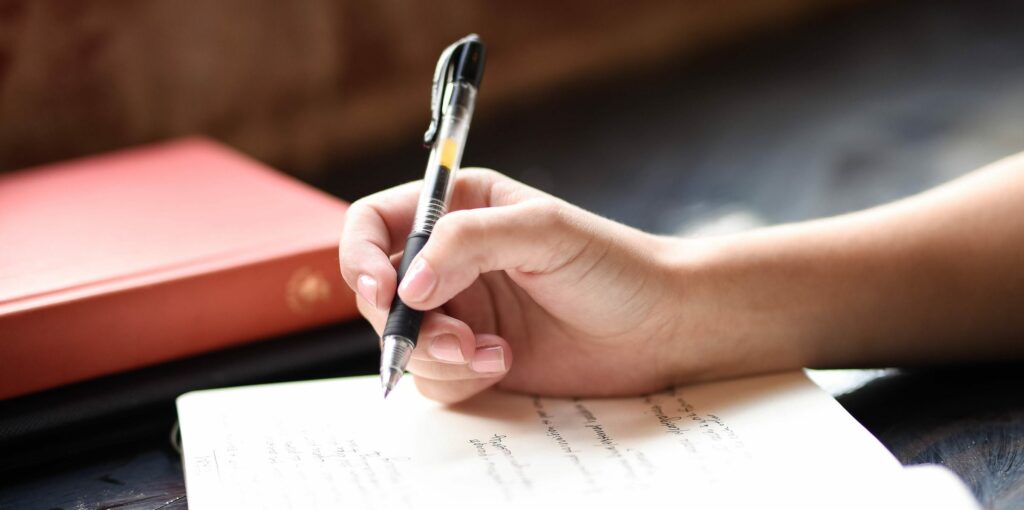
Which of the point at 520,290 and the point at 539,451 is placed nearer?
the point at 539,451

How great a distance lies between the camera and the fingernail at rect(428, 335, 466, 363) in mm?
→ 556

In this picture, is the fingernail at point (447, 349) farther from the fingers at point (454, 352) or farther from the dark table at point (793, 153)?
the dark table at point (793, 153)

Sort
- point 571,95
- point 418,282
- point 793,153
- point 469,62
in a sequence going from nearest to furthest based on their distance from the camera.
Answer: point 418,282
point 469,62
point 793,153
point 571,95

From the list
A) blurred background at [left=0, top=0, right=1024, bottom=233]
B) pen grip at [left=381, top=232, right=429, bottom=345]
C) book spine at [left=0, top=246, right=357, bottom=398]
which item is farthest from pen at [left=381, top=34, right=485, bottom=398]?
blurred background at [left=0, top=0, right=1024, bottom=233]

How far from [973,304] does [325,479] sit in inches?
16.1

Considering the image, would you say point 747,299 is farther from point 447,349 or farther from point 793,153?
point 793,153

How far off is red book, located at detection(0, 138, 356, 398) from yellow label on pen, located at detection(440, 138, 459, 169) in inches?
5.1

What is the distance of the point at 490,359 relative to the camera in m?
0.58

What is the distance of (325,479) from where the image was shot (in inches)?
20.3

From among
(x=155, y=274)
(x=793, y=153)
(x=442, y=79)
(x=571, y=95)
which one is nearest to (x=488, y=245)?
(x=442, y=79)

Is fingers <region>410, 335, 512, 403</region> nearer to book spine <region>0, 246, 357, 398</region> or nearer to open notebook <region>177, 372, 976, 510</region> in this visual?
open notebook <region>177, 372, 976, 510</region>

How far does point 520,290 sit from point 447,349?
111mm

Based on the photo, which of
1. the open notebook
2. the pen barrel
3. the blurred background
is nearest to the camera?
the open notebook

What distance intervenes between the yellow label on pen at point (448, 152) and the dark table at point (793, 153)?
0.52ft
